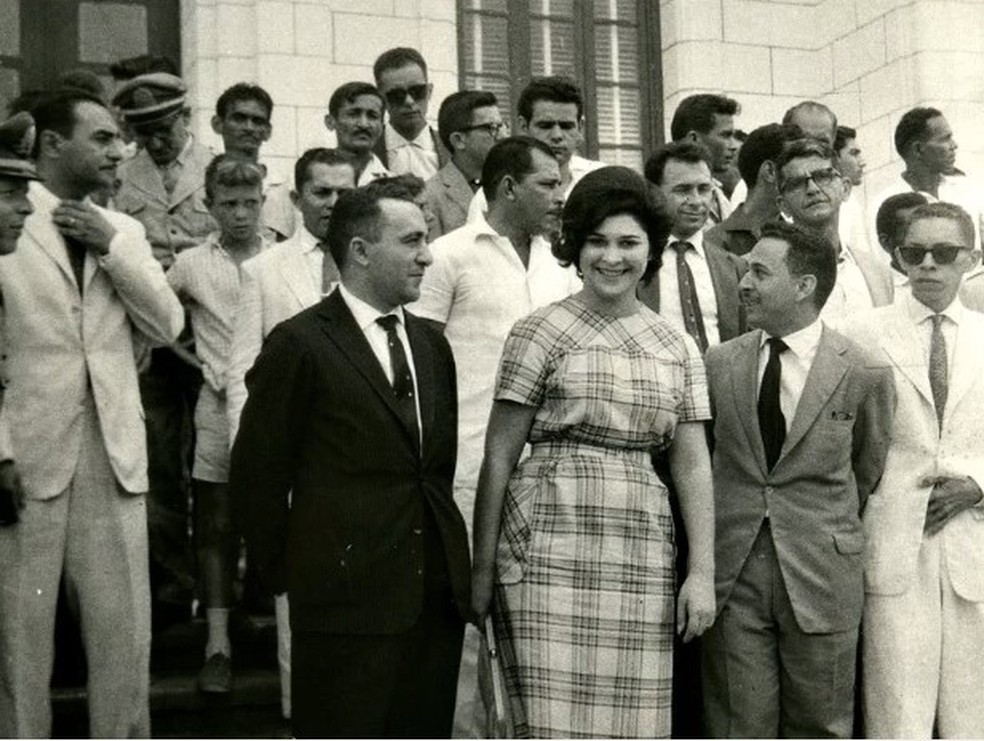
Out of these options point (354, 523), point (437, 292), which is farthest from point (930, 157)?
point (354, 523)

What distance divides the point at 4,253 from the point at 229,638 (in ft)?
6.97

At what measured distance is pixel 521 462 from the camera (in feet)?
16.6

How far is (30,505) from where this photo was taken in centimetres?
509

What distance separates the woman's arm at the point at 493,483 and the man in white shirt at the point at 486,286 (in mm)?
829

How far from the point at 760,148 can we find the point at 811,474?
2.06 meters

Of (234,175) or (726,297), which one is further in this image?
(234,175)

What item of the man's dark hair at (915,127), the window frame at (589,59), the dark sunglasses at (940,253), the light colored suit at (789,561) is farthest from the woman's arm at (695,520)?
the window frame at (589,59)

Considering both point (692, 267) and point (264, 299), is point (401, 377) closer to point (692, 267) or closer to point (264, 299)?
point (264, 299)

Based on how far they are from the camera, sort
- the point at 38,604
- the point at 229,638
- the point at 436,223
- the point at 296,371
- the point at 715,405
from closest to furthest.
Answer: the point at 296,371 < the point at 38,604 < the point at 715,405 < the point at 229,638 < the point at 436,223

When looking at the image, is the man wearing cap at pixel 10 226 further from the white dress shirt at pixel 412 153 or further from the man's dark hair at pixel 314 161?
the white dress shirt at pixel 412 153

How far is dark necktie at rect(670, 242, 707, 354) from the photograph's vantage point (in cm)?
610

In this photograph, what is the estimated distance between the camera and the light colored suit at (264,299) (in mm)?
6262

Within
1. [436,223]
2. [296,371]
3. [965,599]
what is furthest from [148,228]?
[965,599]

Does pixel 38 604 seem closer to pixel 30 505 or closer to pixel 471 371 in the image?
pixel 30 505
